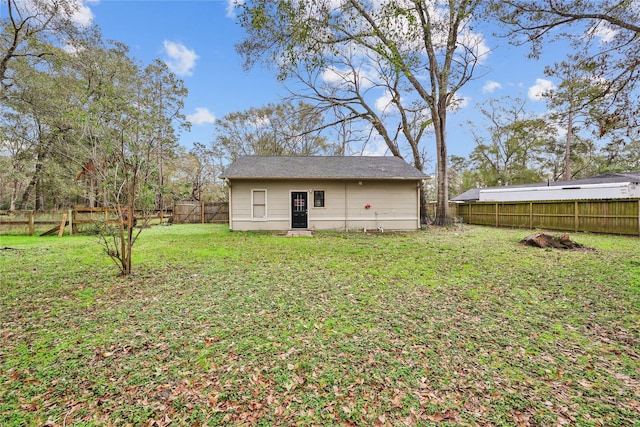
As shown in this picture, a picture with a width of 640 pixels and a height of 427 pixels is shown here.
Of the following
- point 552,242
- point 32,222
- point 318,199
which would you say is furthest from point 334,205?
point 32,222

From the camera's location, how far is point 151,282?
4859mm

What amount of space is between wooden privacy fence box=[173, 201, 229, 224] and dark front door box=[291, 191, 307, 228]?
8.27m

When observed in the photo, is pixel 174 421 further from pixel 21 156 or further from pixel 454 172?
pixel 454 172

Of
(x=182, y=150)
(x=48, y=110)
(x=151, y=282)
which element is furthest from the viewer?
(x=182, y=150)

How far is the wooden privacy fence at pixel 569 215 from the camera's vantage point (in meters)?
9.79

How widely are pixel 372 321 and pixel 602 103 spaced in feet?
24.4

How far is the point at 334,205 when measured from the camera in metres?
12.5

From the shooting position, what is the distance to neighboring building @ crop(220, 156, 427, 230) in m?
12.0

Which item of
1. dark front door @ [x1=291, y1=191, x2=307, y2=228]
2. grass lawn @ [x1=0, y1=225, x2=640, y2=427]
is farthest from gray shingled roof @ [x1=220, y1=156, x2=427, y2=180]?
grass lawn @ [x1=0, y1=225, x2=640, y2=427]

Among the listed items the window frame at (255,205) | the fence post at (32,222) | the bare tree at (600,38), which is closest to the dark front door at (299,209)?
the window frame at (255,205)

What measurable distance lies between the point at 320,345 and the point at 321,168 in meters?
10.6

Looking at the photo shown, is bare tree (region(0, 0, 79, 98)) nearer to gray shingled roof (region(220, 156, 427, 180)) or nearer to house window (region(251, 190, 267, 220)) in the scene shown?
gray shingled roof (region(220, 156, 427, 180))

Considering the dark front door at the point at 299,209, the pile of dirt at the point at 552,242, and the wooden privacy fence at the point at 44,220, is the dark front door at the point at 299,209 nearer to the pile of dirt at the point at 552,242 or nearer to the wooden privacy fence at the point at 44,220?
the wooden privacy fence at the point at 44,220

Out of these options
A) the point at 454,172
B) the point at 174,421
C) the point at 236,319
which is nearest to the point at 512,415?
the point at 174,421
